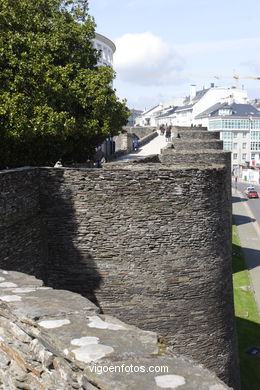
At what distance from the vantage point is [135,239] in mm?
10453

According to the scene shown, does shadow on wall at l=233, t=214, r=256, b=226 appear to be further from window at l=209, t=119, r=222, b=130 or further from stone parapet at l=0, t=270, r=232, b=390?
window at l=209, t=119, r=222, b=130

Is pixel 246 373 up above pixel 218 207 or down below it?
below

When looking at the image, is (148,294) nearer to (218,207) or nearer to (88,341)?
(218,207)

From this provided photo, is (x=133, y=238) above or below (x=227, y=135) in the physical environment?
below

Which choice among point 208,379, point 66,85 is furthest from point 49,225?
point 66,85

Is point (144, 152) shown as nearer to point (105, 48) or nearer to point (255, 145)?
point (105, 48)

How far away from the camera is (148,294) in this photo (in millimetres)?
10695

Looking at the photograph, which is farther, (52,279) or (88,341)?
(52,279)

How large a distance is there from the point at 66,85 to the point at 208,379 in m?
15.9

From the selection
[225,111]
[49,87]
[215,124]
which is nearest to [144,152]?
[49,87]

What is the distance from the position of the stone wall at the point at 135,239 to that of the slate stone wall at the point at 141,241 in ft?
0.07

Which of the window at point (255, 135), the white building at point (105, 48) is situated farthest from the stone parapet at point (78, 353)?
the window at point (255, 135)

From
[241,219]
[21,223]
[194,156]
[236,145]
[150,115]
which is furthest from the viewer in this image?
[150,115]

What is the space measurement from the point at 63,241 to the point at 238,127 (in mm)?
91958
